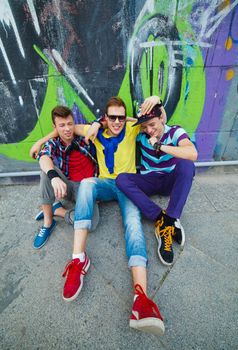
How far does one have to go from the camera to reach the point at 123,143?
2357 mm

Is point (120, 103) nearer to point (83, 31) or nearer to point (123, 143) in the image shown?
point (123, 143)

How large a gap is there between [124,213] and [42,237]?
1.04m

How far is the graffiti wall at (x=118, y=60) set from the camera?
7.69ft

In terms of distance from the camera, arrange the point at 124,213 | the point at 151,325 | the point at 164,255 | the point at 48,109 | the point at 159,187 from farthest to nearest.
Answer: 1. the point at 48,109
2. the point at 159,187
3. the point at 124,213
4. the point at 164,255
5. the point at 151,325

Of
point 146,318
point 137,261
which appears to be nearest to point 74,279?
point 137,261

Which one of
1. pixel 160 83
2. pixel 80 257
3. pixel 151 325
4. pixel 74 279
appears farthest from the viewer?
pixel 160 83

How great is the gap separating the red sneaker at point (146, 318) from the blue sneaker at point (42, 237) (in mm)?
1300

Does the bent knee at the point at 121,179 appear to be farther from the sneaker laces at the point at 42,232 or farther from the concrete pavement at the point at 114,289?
the sneaker laces at the point at 42,232

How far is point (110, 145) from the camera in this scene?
2367 mm

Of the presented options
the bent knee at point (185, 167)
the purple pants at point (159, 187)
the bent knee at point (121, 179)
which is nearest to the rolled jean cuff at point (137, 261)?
the purple pants at point (159, 187)

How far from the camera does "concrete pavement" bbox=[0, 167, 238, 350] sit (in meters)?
1.54

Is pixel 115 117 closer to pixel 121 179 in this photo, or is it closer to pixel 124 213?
pixel 121 179

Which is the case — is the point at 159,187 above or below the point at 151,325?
above

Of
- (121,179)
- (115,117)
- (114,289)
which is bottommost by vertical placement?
(114,289)
